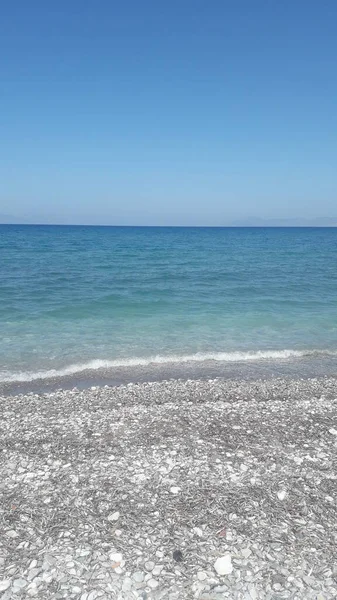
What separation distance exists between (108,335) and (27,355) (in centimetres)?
410

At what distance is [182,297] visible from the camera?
28.5 metres

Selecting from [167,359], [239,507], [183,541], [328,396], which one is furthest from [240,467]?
[167,359]

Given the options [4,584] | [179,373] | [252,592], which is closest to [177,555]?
[252,592]

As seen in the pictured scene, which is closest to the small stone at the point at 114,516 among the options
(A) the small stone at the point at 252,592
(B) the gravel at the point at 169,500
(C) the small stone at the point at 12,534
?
(B) the gravel at the point at 169,500

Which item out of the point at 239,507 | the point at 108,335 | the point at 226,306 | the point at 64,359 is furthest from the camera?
Answer: the point at 226,306

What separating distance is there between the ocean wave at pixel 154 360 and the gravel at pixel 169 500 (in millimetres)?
3361

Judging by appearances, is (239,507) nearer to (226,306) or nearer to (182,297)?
(226,306)

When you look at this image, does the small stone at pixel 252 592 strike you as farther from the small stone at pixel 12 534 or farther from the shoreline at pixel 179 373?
the shoreline at pixel 179 373

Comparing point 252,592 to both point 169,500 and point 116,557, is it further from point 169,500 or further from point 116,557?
point 169,500

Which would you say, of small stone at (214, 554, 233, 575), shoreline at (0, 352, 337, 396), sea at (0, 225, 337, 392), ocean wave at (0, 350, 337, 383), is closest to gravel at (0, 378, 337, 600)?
small stone at (214, 554, 233, 575)

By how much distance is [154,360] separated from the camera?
16.7 meters

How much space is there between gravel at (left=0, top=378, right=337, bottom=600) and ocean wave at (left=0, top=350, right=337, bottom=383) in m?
3.36

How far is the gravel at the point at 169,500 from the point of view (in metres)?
5.65

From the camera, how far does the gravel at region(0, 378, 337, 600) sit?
5652 millimetres
